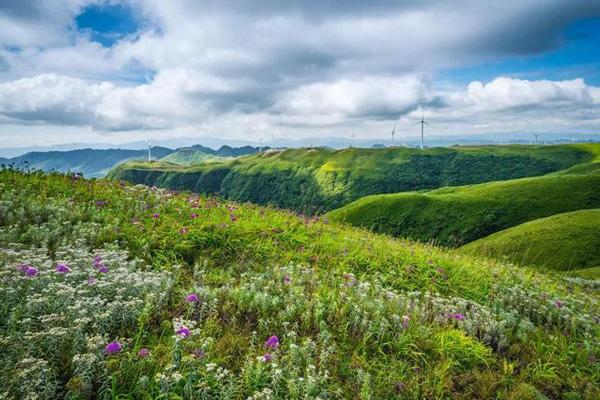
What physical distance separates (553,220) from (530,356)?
65471 millimetres

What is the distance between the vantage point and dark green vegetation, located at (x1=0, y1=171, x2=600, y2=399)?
5109 millimetres

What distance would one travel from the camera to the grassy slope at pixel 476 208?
9200cm

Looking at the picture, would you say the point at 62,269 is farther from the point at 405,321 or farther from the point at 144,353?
the point at 405,321

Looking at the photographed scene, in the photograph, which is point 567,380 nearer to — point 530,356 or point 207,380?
point 530,356

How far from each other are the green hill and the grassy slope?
2789 centimetres

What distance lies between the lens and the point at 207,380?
504cm

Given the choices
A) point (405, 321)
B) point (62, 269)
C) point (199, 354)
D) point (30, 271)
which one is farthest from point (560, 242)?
point (30, 271)

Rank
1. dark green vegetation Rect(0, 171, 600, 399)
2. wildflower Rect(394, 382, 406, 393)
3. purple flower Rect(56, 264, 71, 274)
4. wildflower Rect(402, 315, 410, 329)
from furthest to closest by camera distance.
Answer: wildflower Rect(402, 315, 410, 329) < purple flower Rect(56, 264, 71, 274) < wildflower Rect(394, 382, 406, 393) < dark green vegetation Rect(0, 171, 600, 399)

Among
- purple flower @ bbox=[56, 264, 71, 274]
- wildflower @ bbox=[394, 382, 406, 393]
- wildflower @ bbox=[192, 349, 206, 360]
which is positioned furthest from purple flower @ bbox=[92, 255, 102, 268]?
wildflower @ bbox=[394, 382, 406, 393]

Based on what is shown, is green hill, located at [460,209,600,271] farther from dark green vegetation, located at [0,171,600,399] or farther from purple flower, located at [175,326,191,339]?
purple flower, located at [175,326,191,339]

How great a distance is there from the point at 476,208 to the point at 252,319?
10293 cm

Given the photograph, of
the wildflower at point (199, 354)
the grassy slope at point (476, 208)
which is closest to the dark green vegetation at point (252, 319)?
the wildflower at point (199, 354)

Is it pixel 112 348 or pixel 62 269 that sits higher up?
pixel 62 269

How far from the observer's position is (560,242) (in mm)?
53281
